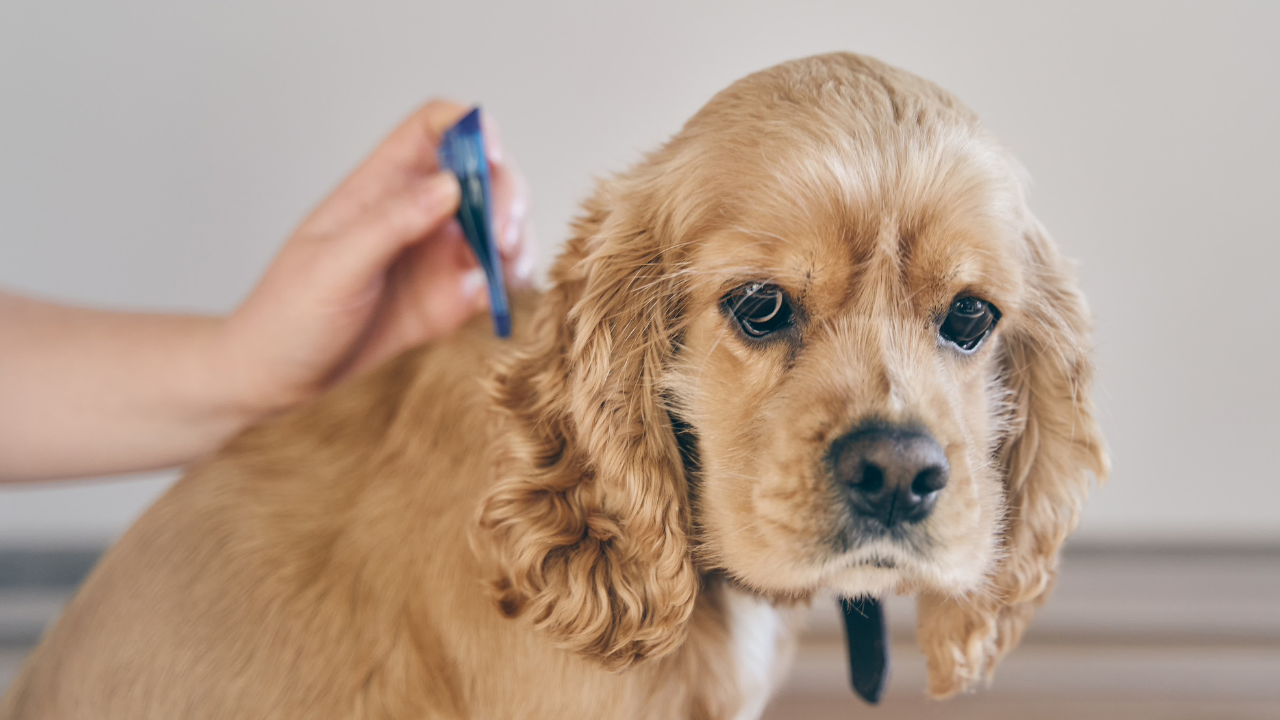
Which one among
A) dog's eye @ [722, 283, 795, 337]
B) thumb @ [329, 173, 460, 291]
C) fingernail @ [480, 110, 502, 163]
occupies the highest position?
fingernail @ [480, 110, 502, 163]

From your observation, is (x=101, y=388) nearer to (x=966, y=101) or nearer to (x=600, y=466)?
(x=600, y=466)

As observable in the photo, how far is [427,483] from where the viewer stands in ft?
3.18

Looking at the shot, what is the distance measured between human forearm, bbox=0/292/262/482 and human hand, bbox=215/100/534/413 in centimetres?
5

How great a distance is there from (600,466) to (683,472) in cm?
10

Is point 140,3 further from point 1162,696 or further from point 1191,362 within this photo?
point 1162,696

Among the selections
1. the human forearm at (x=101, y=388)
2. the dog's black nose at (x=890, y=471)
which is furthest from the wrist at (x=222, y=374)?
the dog's black nose at (x=890, y=471)

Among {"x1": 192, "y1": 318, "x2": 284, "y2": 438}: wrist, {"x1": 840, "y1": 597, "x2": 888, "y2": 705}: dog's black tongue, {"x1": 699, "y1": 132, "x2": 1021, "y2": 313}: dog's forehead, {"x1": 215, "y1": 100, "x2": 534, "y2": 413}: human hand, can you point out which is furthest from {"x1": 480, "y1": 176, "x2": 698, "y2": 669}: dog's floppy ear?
{"x1": 192, "y1": 318, "x2": 284, "y2": 438}: wrist

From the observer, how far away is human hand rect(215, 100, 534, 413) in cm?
115

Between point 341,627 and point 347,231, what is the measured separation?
1.77 feet

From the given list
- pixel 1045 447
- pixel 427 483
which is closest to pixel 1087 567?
pixel 1045 447

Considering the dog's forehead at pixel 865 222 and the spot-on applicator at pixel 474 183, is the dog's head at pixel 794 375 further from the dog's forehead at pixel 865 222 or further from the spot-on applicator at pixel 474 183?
the spot-on applicator at pixel 474 183

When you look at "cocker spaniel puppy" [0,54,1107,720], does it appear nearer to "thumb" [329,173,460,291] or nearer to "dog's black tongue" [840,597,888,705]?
"dog's black tongue" [840,597,888,705]

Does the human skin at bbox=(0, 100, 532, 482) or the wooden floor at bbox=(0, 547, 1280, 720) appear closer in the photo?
the human skin at bbox=(0, 100, 532, 482)

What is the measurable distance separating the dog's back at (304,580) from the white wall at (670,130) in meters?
0.74
